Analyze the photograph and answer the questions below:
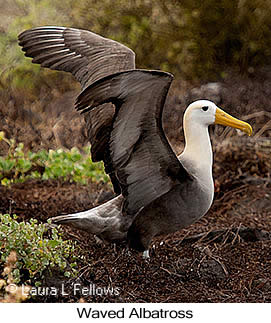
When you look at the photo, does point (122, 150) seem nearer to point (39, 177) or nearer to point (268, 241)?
point (268, 241)

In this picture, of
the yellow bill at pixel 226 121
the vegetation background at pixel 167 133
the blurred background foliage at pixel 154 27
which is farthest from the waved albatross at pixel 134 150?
the blurred background foliage at pixel 154 27

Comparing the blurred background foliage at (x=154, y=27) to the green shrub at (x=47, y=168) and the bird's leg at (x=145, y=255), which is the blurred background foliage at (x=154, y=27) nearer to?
the green shrub at (x=47, y=168)

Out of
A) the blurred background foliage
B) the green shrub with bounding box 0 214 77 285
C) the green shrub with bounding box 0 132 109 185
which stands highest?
the green shrub with bounding box 0 214 77 285

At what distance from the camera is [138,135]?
219 centimetres

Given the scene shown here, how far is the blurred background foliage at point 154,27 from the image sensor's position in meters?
5.38

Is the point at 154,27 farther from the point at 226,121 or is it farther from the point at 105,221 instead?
the point at 105,221

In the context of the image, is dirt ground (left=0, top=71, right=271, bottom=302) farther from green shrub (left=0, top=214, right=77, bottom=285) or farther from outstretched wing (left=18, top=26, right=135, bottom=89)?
outstretched wing (left=18, top=26, right=135, bottom=89)

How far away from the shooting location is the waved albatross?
2.18m

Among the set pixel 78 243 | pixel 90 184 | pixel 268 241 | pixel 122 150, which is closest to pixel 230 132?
pixel 90 184

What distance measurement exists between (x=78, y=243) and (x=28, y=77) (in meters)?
3.20

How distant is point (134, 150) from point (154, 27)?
11.4 ft

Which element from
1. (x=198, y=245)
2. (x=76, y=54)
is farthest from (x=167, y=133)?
(x=76, y=54)

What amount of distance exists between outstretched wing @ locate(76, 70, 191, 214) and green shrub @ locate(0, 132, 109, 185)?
1458 millimetres

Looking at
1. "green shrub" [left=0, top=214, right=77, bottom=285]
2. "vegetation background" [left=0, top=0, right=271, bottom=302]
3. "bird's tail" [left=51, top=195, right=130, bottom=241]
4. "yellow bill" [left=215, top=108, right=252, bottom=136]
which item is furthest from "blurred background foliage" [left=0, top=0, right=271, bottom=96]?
"green shrub" [left=0, top=214, right=77, bottom=285]
